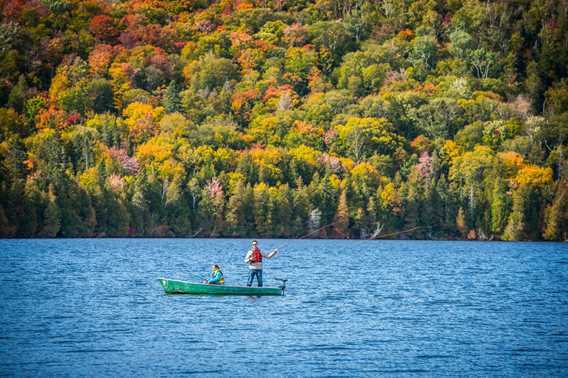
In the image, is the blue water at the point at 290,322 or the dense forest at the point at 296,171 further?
the dense forest at the point at 296,171

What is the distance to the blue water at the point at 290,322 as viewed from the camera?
146 ft

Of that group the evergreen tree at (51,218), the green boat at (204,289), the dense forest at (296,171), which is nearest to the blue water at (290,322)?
the green boat at (204,289)

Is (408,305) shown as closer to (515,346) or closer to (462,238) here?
(515,346)

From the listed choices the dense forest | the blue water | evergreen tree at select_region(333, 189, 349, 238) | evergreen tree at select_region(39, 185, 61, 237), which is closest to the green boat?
the blue water

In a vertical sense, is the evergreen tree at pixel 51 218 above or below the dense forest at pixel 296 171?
below

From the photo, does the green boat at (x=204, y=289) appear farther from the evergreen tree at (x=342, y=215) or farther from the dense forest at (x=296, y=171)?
the evergreen tree at (x=342, y=215)

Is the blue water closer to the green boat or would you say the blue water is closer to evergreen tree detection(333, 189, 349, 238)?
the green boat

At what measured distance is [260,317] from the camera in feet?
189

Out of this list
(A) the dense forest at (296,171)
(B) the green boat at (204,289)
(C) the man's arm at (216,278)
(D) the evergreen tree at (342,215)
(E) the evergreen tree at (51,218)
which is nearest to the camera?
(B) the green boat at (204,289)

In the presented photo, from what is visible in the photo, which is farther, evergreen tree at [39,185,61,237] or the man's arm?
evergreen tree at [39,185,61,237]

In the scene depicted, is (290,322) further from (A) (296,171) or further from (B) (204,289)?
(A) (296,171)

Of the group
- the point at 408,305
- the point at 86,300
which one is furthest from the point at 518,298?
the point at 86,300

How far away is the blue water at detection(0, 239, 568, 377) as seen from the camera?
44375 millimetres

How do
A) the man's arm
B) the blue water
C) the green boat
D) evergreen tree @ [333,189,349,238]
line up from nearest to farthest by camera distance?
the blue water, the green boat, the man's arm, evergreen tree @ [333,189,349,238]
